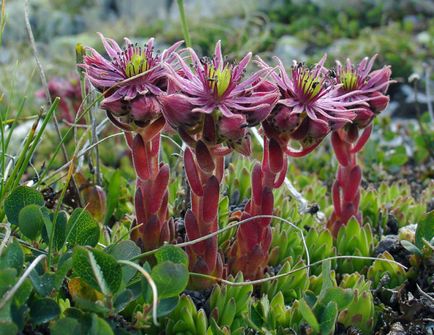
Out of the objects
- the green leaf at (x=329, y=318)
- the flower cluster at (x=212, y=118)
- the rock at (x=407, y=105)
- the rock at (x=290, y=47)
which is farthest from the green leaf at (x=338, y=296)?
the rock at (x=290, y=47)

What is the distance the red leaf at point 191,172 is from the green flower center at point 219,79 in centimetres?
20

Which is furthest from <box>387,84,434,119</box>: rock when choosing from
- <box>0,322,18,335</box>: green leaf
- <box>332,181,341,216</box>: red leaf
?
<box>0,322,18,335</box>: green leaf

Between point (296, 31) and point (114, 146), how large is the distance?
4592mm

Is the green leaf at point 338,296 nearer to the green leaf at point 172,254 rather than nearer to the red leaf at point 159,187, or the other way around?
the green leaf at point 172,254

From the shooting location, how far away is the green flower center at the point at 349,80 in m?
1.87

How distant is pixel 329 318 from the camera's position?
140 cm

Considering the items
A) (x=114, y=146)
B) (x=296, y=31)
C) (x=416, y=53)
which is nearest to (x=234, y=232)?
(x=114, y=146)

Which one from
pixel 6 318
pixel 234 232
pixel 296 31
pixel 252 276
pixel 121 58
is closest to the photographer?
pixel 6 318

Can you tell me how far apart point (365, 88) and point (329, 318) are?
30.4 inches

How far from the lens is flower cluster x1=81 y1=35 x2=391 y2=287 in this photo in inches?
56.8

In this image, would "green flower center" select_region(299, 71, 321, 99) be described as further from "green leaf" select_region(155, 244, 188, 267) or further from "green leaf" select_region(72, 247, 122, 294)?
"green leaf" select_region(72, 247, 122, 294)

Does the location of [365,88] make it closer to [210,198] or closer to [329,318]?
[210,198]

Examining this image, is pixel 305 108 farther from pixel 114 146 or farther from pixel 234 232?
pixel 114 146

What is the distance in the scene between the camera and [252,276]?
1767 millimetres
